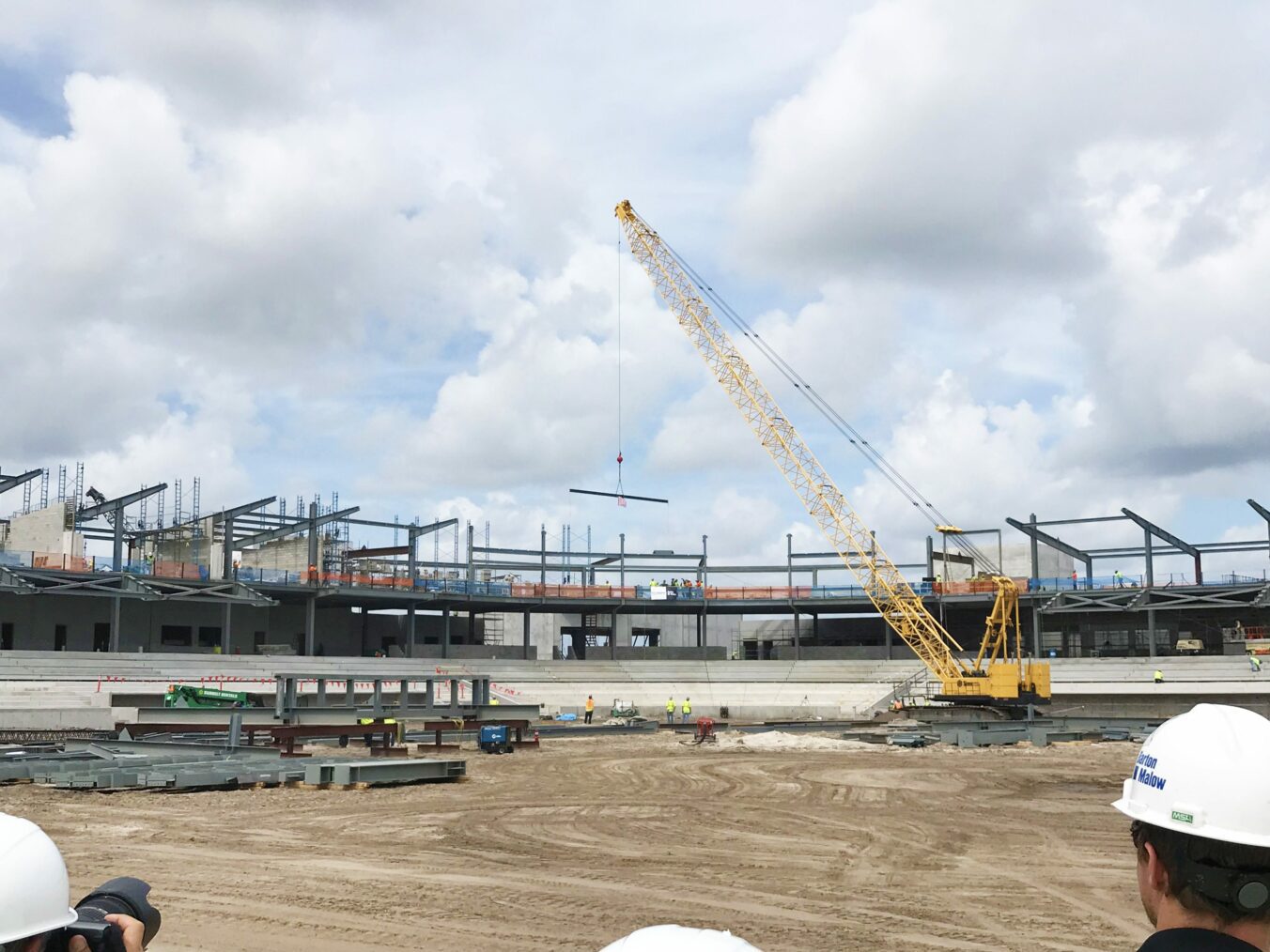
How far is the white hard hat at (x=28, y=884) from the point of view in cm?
240

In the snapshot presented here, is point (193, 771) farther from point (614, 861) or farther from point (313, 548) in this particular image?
point (313, 548)

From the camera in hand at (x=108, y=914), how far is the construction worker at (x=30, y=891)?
0.02m

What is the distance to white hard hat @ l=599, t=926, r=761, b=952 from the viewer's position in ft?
5.73

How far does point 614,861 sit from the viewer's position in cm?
1437

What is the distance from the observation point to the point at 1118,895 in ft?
41.1

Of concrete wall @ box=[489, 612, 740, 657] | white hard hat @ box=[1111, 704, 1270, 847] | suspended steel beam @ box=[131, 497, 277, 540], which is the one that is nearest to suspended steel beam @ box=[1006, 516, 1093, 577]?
concrete wall @ box=[489, 612, 740, 657]

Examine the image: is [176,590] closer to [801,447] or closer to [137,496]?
[137,496]

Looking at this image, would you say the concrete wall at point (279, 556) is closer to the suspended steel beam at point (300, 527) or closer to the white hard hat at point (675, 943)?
the suspended steel beam at point (300, 527)

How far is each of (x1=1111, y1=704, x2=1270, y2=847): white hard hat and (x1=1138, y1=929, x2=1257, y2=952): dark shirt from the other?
0.22 meters

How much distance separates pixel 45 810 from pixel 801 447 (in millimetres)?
50527

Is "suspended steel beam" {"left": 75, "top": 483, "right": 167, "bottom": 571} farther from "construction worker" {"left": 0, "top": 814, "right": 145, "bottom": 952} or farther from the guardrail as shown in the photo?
"construction worker" {"left": 0, "top": 814, "right": 145, "bottom": 952}

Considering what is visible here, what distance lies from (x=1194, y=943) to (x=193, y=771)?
931 inches

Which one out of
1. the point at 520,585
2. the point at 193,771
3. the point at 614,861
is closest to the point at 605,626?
the point at 520,585

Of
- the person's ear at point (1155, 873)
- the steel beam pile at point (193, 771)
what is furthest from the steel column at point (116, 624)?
the person's ear at point (1155, 873)
